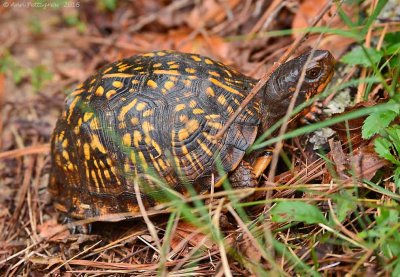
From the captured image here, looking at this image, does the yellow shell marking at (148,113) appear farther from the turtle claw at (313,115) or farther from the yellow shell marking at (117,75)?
the turtle claw at (313,115)

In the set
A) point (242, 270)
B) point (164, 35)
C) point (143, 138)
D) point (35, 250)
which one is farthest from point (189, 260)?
point (164, 35)

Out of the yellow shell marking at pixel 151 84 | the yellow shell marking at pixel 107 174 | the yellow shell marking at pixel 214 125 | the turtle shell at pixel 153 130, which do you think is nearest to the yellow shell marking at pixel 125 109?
the turtle shell at pixel 153 130

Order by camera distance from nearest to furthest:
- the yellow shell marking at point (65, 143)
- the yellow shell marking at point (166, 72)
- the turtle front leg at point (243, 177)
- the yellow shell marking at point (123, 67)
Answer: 1. the turtle front leg at point (243, 177)
2. the yellow shell marking at point (166, 72)
3. the yellow shell marking at point (123, 67)
4. the yellow shell marking at point (65, 143)

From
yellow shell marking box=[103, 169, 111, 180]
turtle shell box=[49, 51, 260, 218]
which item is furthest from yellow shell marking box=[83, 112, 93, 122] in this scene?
yellow shell marking box=[103, 169, 111, 180]

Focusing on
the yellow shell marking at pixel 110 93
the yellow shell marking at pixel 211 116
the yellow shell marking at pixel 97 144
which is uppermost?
the yellow shell marking at pixel 110 93

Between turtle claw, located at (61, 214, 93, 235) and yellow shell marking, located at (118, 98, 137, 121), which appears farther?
turtle claw, located at (61, 214, 93, 235)

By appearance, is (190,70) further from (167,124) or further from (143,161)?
(143,161)

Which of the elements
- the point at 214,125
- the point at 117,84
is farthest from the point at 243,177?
the point at 117,84

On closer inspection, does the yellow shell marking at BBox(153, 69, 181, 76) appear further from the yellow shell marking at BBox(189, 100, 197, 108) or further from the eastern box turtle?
the yellow shell marking at BBox(189, 100, 197, 108)
